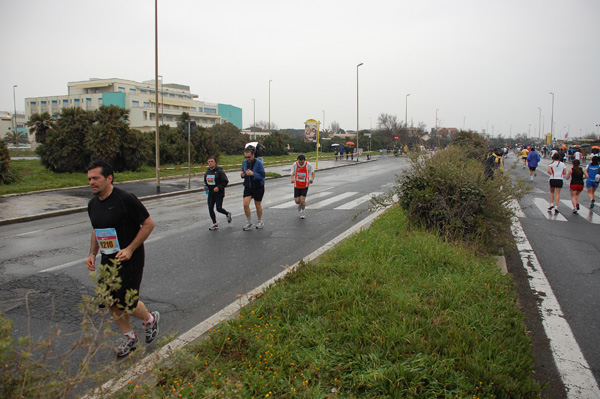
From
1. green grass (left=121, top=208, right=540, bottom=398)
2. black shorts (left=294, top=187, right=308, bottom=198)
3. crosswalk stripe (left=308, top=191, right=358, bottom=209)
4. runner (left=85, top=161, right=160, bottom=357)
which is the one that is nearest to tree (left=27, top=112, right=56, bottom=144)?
crosswalk stripe (left=308, top=191, right=358, bottom=209)

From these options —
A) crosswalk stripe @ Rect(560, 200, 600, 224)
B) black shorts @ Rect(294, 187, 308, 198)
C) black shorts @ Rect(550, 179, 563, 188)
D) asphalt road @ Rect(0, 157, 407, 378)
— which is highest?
black shorts @ Rect(550, 179, 563, 188)

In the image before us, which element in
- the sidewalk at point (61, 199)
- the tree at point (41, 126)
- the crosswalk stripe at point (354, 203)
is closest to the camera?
the sidewalk at point (61, 199)

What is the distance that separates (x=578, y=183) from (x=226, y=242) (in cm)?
1001

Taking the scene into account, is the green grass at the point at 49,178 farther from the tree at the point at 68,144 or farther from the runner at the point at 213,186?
the runner at the point at 213,186

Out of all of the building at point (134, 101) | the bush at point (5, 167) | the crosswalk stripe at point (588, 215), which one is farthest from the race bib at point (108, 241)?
the building at point (134, 101)

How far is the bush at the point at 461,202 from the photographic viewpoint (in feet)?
22.5

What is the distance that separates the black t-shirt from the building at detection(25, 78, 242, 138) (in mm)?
78640

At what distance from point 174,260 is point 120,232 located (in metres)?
3.36

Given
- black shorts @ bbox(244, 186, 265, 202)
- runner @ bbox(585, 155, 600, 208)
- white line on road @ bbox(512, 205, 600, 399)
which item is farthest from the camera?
runner @ bbox(585, 155, 600, 208)

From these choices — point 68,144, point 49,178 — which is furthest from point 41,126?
point 49,178

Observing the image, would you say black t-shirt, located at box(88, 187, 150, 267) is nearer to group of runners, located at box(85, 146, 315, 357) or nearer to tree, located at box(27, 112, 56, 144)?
group of runners, located at box(85, 146, 315, 357)

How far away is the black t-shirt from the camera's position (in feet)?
12.8

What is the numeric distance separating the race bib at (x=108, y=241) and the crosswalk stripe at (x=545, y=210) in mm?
11026

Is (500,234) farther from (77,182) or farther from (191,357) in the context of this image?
(77,182)
